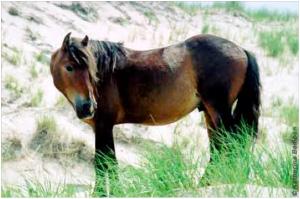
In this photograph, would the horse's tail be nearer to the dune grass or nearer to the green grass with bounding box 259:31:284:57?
the dune grass

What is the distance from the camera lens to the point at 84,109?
6.53 m

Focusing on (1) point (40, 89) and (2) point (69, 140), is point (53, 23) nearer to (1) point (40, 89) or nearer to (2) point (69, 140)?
(1) point (40, 89)

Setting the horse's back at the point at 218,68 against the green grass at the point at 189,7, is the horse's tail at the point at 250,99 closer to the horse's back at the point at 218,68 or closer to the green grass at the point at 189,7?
the horse's back at the point at 218,68

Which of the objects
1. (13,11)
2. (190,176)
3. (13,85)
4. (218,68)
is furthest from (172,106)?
(13,11)

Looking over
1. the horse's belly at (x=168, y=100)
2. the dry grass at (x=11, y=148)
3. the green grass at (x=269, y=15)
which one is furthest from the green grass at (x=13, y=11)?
the green grass at (x=269, y=15)

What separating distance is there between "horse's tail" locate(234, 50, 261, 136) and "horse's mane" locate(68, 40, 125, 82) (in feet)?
4.27

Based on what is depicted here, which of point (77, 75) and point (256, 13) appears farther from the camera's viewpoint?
point (256, 13)

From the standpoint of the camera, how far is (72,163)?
8.77 metres

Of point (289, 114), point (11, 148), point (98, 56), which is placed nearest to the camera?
point (98, 56)

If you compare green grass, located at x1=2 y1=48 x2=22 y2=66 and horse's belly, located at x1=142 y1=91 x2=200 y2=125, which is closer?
horse's belly, located at x1=142 y1=91 x2=200 y2=125

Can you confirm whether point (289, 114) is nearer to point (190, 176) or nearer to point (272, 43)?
point (272, 43)

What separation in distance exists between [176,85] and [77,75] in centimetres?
122

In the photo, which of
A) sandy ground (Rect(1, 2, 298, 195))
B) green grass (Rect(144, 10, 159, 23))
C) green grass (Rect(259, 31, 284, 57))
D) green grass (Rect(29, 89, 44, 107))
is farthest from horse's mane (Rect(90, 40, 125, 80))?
green grass (Rect(259, 31, 284, 57))

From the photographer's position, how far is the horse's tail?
24.1 ft
